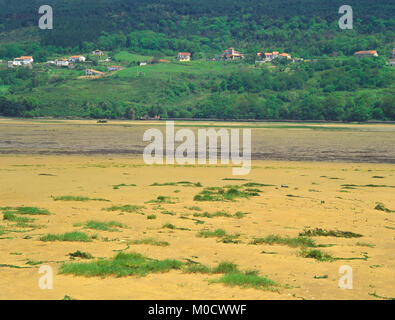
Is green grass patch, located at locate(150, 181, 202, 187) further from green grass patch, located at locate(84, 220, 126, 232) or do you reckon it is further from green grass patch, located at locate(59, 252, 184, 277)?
green grass patch, located at locate(59, 252, 184, 277)

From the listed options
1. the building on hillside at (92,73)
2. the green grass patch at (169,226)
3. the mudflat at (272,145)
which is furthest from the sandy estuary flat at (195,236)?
the building on hillside at (92,73)

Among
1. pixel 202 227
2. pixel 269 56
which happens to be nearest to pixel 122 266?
pixel 202 227

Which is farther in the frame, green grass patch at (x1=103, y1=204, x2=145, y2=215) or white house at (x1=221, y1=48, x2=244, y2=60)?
white house at (x1=221, y1=48, x2=244, y2=60)

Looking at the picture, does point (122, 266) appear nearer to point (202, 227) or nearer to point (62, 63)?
point (202, 227)

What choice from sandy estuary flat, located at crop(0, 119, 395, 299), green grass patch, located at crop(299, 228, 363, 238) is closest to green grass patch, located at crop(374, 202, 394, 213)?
sandy estuary flat, located at crop(0, 119, 395, 299)
